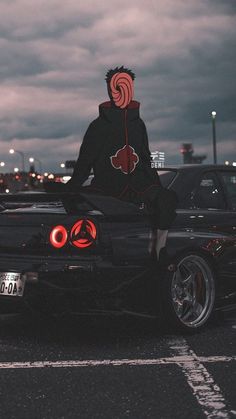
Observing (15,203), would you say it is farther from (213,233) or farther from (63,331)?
(213,233)

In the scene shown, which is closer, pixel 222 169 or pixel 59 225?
pixel 59 225

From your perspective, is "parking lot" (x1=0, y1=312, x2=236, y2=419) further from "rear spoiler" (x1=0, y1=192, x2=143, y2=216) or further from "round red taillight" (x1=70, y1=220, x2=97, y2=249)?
"rear spoiler" (x1=0, y1=192, x2=143, y2=216)

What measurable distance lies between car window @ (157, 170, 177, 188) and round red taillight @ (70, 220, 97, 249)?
1.02 meters

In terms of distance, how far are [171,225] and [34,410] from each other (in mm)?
2169

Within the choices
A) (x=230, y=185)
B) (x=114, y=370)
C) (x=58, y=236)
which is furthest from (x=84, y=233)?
(x=230, y=185)

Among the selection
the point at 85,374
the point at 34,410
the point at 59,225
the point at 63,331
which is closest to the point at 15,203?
the point at 59,225

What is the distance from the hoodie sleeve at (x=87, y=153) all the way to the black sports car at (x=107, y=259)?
0.33 meters

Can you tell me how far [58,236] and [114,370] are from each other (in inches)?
45.2

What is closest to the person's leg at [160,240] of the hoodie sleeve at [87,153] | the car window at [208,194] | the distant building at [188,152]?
the car window at [208,194]

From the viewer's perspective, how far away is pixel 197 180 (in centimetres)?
548

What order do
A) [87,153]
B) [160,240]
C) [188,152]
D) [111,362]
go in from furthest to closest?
[188,152] < [87,153] < [160,240] < [111,362]

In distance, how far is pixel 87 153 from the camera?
214 inches

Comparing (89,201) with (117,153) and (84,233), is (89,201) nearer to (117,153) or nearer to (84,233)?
(84,233)

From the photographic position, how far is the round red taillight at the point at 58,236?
4.73 metres
